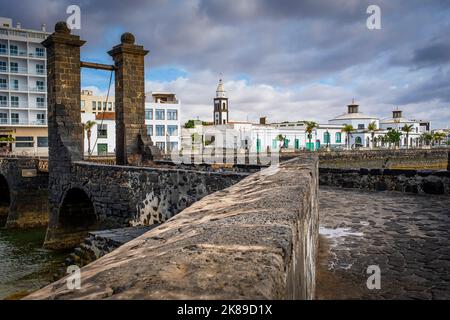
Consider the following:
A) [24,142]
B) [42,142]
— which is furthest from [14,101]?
[42,142]

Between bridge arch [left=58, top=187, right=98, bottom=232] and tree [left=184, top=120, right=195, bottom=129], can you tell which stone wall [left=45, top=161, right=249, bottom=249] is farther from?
tree [left=184, top=120, right=195, bottom=129]

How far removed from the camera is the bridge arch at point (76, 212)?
1445cm

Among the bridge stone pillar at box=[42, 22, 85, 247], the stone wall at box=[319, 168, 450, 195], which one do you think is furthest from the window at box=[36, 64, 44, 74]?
the stone wall at box=[319, 168, 450, 195]

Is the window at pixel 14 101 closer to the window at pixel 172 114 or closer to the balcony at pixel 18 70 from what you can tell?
the balcony at pixel 18 70

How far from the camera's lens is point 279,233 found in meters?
1.67

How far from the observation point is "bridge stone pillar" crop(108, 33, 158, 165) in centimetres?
1509

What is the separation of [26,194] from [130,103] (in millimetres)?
8875

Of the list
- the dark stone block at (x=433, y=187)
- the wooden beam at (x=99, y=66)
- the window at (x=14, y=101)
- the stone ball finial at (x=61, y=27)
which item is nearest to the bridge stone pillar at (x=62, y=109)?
the stone ball finial at (x=61, y=27)

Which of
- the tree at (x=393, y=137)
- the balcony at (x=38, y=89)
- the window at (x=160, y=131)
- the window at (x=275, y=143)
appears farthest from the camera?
the tree at (x=393, y=137)

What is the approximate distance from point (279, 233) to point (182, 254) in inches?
17.0

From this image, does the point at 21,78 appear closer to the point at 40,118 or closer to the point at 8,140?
the point at 40,118

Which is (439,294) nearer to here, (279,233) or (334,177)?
(279,233)

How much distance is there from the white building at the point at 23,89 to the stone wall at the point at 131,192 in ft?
98.4
